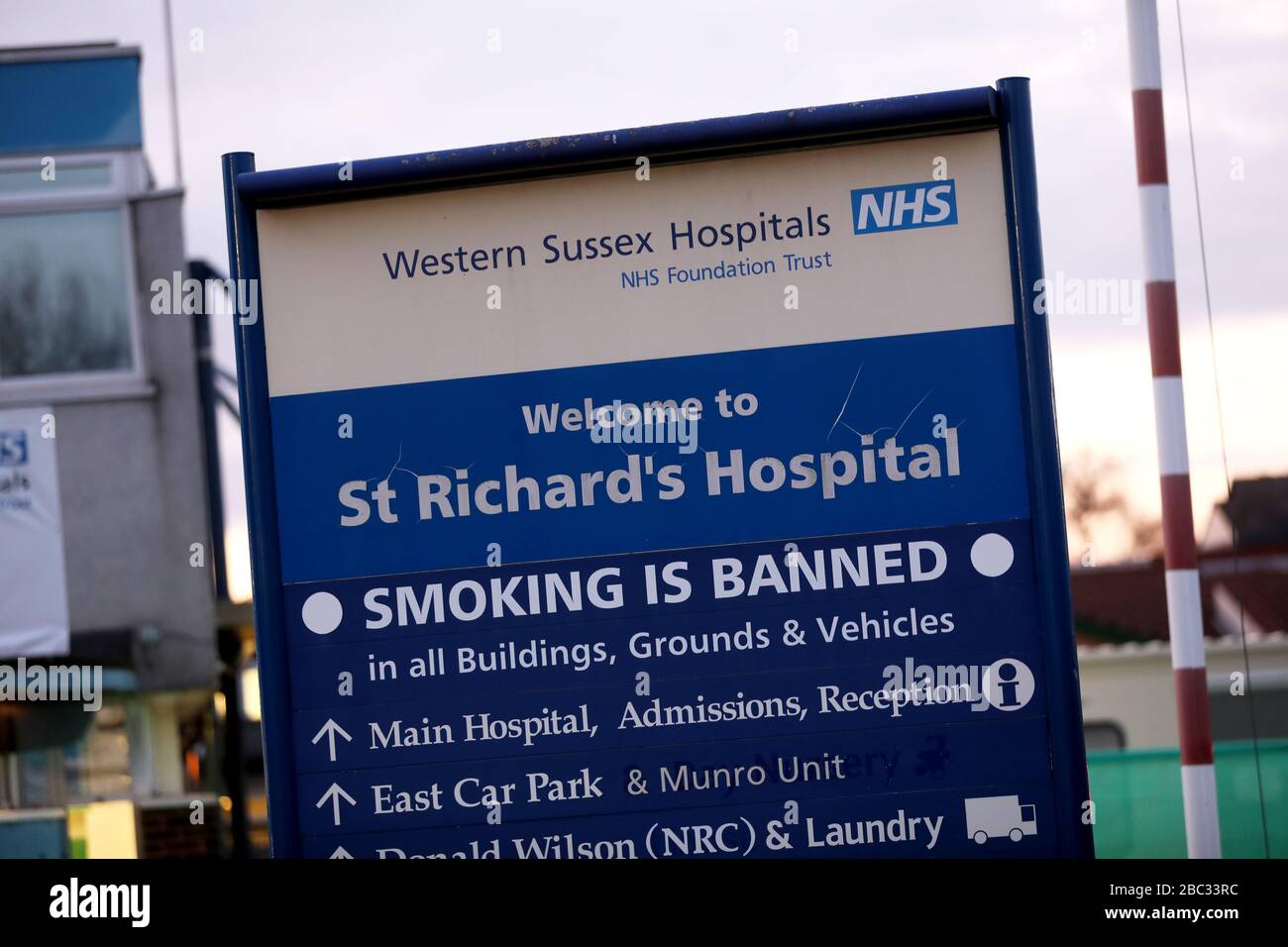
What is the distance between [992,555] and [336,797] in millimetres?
1542

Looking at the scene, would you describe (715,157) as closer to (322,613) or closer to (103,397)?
(322,613)

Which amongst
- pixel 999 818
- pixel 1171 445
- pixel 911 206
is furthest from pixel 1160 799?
pixel 911 206

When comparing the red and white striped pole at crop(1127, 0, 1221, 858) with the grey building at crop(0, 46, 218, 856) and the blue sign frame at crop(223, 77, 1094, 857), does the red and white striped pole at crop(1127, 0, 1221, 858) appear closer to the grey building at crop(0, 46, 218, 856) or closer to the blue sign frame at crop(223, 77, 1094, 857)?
the blue sign frame at crop(223, 77, 1094, 857)

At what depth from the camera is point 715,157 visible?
3.17 meters

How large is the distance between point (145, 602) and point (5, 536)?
4.36 ft

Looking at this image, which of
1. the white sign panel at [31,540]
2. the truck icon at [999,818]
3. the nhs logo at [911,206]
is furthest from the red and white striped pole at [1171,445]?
the white sign panel at [31,540]

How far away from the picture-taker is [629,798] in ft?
10.3

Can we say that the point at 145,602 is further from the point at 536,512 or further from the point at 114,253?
the point at 536,512

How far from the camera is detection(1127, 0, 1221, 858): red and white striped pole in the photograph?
14.0 feet

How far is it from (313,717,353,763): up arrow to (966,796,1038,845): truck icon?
1.37 metres

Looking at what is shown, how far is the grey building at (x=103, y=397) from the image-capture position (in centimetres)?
1243

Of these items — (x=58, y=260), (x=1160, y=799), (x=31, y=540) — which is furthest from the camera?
(x=58, y=260)
